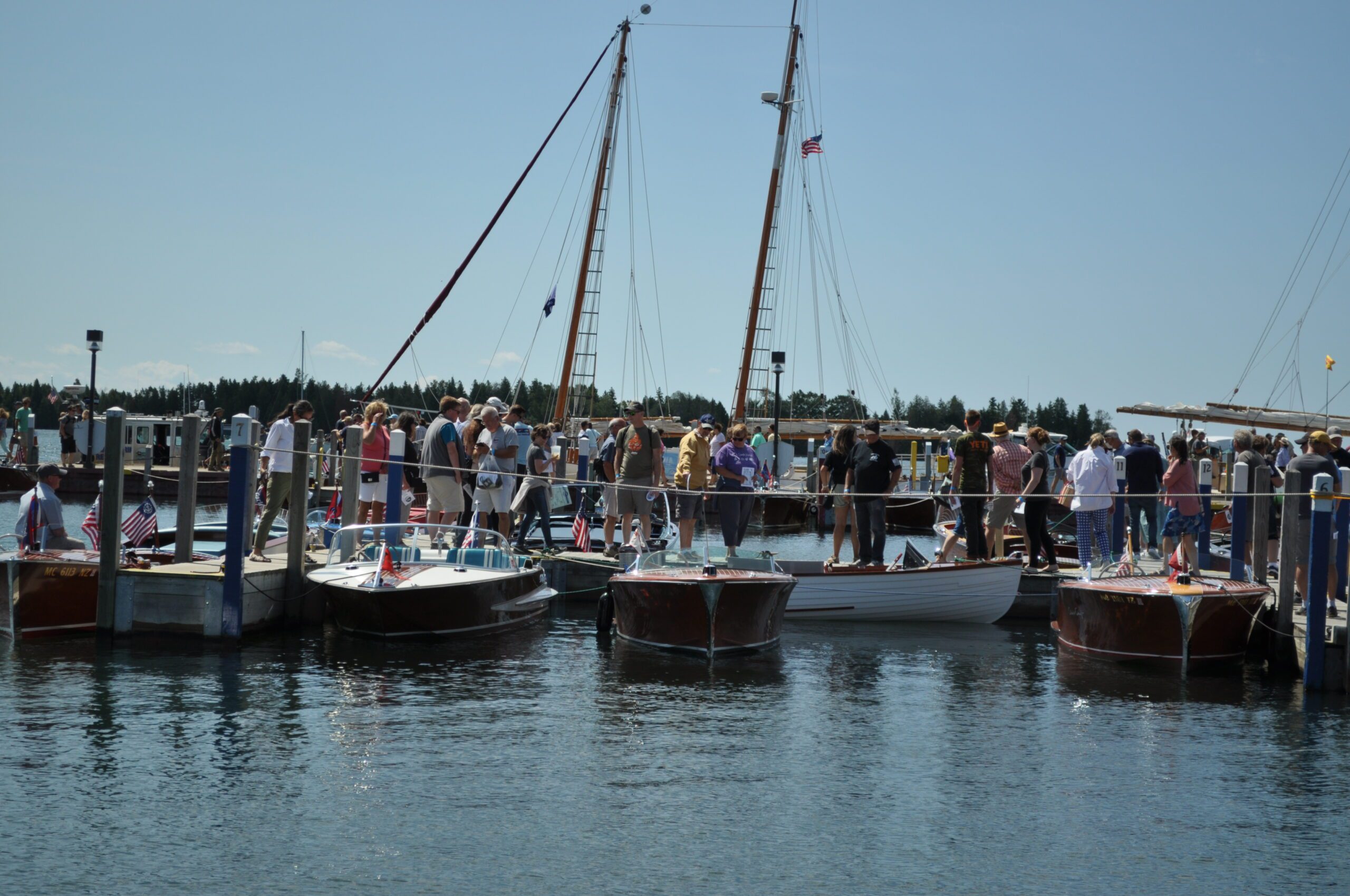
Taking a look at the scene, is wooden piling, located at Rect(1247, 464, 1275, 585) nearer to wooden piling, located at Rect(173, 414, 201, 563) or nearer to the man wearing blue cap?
the man wearing blue cap

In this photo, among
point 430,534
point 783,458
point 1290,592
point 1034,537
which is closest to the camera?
point 1290,592

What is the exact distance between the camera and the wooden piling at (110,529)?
13.0 metres

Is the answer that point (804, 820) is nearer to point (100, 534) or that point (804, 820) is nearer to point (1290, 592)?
point (1290, 592)

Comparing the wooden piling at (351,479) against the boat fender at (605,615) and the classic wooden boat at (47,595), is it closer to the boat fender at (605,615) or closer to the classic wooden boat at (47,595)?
the classic wooden boat at (47,595)

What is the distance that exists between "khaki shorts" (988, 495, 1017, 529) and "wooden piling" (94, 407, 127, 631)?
10469 mm

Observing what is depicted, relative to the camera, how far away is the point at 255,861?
23.1ft

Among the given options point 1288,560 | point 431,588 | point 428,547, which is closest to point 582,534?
point 428,547

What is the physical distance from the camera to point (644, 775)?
8.90 metres

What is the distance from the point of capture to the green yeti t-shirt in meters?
16.3

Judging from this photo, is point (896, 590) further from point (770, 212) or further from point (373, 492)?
point (770, 212)

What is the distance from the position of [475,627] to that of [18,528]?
4822 millimetres

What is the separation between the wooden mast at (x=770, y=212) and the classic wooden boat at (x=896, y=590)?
2316cm

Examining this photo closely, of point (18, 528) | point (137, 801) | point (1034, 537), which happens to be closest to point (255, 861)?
point (137, 801)

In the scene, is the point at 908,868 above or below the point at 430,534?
below
